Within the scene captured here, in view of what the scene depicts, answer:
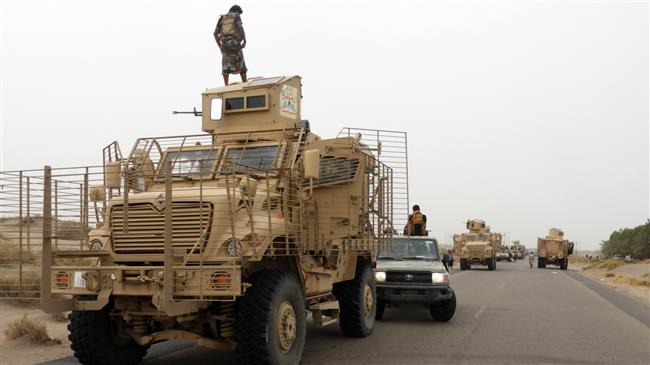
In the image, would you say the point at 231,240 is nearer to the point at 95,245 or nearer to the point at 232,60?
the point at 95,245

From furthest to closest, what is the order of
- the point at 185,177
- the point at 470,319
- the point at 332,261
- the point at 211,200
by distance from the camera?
the point at 470,319 < the point at 332,261 < the point at 185,177 < the point at 211,200

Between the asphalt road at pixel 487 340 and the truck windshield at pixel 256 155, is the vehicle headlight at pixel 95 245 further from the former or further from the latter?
the truck windshield at pixel 256 155

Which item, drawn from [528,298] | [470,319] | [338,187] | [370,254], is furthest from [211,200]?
[528,298]

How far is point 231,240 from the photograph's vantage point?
7.02 meters

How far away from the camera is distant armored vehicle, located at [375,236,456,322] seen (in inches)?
477

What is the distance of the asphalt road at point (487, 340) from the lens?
8797 millimetres

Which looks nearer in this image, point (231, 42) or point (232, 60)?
point (232, 60)

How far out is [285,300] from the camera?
A: 295 inches

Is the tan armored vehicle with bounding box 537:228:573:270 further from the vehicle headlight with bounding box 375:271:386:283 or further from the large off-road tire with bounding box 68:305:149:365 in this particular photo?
the large off-road tire with bounding box 68:305:149:365

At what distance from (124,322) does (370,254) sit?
4.64 metres

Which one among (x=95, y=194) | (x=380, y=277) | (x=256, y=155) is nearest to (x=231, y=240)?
(x=95, y=194)

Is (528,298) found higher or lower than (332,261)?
lower

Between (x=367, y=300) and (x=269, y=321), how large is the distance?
170 inches

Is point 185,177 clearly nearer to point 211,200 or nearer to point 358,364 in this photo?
point 211,200
